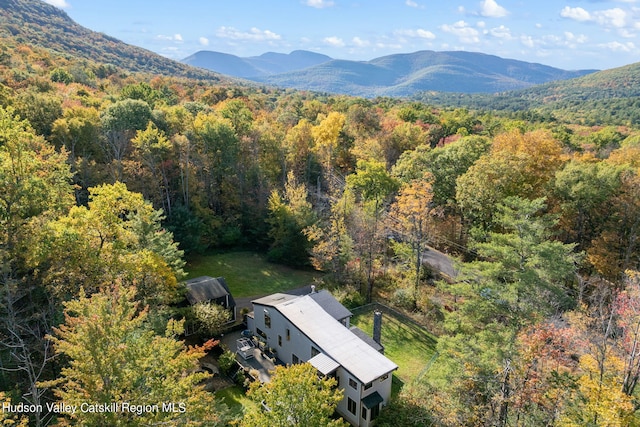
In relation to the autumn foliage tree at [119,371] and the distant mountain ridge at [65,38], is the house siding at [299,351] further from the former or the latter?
the distant mountain ridge at [65,38]

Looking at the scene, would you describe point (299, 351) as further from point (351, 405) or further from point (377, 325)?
point (377, 325)

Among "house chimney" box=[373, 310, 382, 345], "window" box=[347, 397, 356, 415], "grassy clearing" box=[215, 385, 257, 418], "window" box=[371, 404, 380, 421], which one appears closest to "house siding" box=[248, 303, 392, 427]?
"window" box=[347, 397, 356, 415]

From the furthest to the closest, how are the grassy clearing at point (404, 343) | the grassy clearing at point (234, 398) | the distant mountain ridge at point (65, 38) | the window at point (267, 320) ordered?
the distant mountain ridge at point (65, 38), the window at point (267, 320), the grassy clearing at point (404, 343), the grassy clearing at point (234, 398)

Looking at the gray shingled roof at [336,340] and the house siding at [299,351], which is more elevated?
the gray shingled roof at [336,340]

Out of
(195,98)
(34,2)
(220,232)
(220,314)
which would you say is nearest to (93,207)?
(220,314)

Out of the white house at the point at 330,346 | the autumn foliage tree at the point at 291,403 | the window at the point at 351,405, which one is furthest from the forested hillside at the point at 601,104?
the autumn foliage tree at the point at 291,403

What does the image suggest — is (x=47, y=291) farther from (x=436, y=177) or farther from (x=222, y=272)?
(x=436, y=177)
